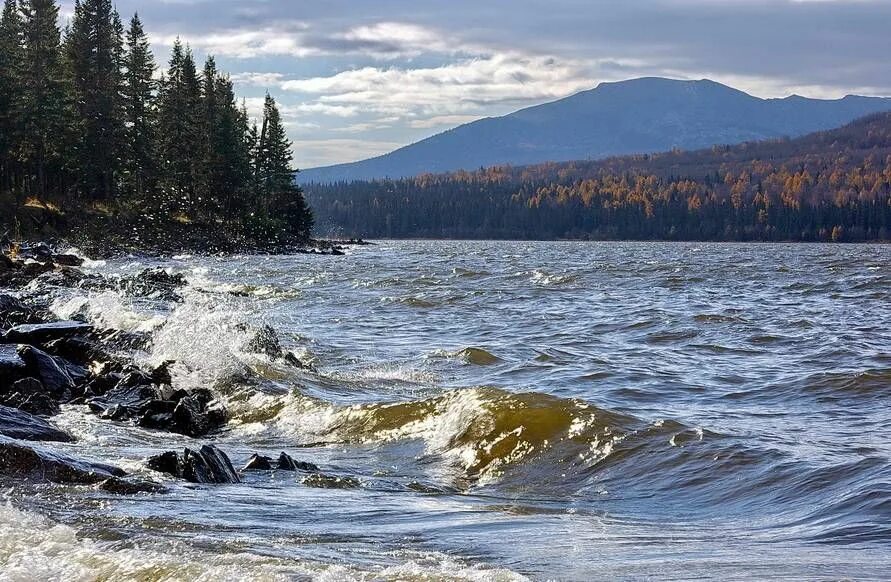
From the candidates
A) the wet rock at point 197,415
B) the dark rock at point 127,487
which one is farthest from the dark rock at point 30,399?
the dark rock at point 127,487

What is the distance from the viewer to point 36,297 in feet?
82.5

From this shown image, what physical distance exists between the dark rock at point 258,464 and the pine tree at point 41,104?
54549 millimetres

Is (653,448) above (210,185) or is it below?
below

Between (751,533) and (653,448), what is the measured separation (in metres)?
3.66

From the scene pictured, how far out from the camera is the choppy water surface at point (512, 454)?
21.2 ft

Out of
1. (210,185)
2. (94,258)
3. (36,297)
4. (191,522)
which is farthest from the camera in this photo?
(210,185)

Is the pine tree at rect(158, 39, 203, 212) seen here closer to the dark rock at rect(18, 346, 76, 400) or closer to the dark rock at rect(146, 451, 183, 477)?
the dark rock at rect(18, 346, 76, 400)

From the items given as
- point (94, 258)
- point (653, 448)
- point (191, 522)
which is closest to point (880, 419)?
point (653, 448)


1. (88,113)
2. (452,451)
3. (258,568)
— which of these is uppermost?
(88,113)

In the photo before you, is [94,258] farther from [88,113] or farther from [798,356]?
[798,356]

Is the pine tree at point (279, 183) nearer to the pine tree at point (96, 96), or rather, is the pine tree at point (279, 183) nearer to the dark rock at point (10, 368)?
the pine tree at point (96, 96)

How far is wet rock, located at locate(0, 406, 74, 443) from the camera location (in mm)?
10023

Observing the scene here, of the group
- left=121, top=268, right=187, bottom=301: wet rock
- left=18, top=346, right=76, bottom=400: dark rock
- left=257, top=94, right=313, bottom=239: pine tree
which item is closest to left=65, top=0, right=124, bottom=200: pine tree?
left=257, top=94, right=313, bottom=239: pine tree

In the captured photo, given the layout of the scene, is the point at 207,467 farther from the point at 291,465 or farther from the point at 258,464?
the point at 291,465
